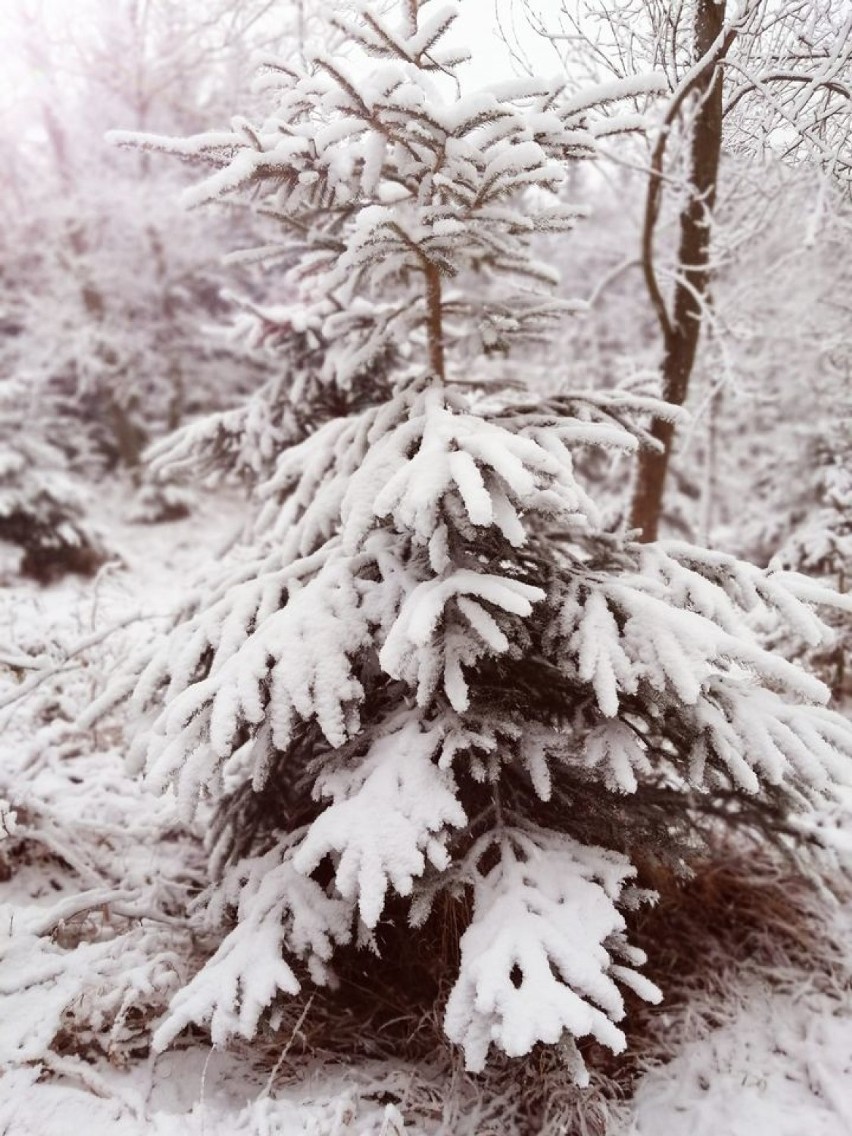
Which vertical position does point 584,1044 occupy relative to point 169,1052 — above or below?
above

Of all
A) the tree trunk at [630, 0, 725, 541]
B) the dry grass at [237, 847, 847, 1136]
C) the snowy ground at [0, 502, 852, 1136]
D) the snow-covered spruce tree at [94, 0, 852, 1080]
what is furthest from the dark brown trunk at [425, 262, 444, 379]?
the dry grass at [237, 847, 847, 1136]

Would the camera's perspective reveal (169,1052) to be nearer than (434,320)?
Yes

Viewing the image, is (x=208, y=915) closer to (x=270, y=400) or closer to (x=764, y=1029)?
(x=764, y=1029)

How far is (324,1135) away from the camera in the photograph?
313 cm

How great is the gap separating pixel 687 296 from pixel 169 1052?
5859mm

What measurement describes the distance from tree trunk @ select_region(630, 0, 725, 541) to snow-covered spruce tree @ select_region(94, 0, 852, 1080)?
1969mm

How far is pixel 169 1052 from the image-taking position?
3.70 m

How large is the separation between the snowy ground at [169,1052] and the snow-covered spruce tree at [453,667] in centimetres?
51

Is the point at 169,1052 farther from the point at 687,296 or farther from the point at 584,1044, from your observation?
the point at 687,296

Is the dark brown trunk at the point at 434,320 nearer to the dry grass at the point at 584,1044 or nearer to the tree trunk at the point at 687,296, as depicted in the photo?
the tree trunk at the point at 687,296

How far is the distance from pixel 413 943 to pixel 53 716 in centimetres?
347

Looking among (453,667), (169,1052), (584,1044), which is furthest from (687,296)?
(169,1052)

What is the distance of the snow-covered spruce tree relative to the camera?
2.91m

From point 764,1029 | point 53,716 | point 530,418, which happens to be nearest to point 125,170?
point 53,716
